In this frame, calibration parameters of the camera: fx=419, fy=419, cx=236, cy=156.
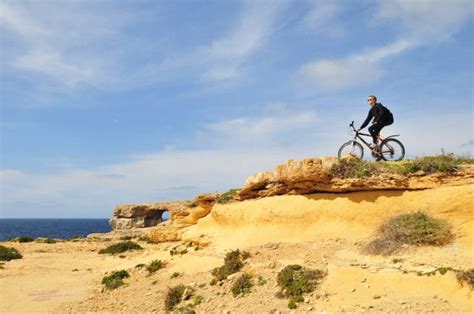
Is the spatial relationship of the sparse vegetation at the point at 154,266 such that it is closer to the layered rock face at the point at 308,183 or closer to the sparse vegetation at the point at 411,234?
the layered rock face at the point at 308,183

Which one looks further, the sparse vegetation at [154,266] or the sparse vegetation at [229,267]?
the sparse vegetation at [154,266]

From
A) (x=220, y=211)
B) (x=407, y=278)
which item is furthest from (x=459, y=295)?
(x=220, y=211)

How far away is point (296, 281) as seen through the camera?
44.0 feet

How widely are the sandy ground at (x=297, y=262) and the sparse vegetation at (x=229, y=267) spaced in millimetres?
355

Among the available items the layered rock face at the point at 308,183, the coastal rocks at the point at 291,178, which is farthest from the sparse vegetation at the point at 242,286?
the coastal rocks at the point at 291,178

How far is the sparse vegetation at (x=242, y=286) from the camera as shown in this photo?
562 inches

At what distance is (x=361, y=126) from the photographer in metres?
17.0

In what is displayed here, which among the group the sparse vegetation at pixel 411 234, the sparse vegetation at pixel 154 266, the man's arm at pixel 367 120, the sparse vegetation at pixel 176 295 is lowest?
the sparse vegetation at pixel 176 295

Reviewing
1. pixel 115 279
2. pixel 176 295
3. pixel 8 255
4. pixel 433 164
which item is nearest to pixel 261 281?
pixel 176 295

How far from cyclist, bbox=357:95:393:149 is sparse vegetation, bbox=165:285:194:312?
30.3 ft

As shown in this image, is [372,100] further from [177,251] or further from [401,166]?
[177,251]

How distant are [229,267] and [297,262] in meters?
2.68

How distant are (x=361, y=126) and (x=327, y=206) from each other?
3518mm

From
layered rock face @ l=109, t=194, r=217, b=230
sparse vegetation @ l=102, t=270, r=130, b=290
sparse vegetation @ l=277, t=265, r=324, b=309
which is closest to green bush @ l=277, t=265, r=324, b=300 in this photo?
sparse vegetation @ l=277, t=265, r=324, b=309
